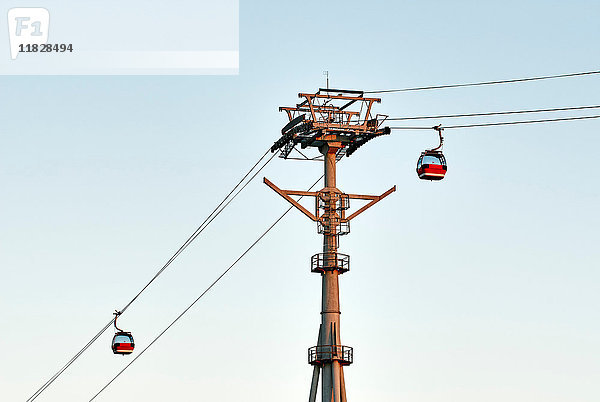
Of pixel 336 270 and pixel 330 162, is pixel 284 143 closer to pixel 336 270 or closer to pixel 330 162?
pixel 330 162

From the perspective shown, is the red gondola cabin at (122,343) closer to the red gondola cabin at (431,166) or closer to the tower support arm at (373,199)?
the tower support arm at (373,199)

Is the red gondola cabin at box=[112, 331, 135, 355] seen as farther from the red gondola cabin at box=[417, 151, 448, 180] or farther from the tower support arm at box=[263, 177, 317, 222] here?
the red gondola cabin at box=[417, 151, 448, 180]

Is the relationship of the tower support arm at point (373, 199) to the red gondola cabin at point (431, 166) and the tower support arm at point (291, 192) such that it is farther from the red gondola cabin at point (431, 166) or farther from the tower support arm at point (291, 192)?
the red gondola cabin at point (431, 166)

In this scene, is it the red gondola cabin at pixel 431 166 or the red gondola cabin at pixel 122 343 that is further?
the red gondola cabin at pixel 122 343

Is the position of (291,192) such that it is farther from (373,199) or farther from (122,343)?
(122,343)

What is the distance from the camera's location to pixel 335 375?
74.3 meters

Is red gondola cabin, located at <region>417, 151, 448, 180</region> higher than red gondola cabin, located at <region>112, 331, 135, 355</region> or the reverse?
higher

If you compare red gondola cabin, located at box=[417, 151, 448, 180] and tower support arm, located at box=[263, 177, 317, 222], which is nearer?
red gondola cabin, located at box=[417, 151, 448, 180]

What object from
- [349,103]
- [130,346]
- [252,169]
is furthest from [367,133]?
[130,346]

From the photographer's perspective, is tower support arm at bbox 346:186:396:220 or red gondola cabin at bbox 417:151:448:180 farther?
tower support arm at bbox 346:186:396:220

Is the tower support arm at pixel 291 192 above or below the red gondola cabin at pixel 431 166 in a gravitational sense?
above

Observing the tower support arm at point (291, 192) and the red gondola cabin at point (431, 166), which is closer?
the red gondola cabin at point (431, 166)

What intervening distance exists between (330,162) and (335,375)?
40.2ft

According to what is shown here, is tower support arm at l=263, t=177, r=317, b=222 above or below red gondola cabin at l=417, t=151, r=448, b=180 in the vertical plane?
above
